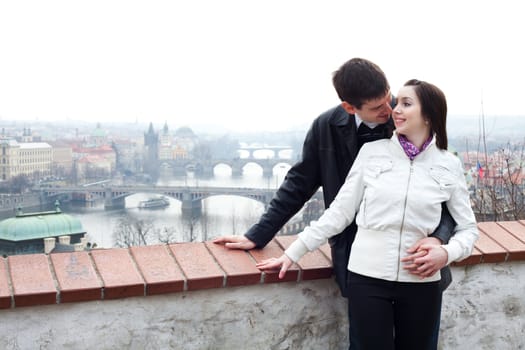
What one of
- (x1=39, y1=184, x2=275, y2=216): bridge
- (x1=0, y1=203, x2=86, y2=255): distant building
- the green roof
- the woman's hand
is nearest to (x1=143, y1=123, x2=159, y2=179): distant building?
(x1=39, y1=184, x2=275, y2=216): bridge

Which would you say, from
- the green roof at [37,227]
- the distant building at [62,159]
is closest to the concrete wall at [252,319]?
the green roof at [37,227]

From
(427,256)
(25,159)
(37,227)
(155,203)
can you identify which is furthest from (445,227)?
(25,159)

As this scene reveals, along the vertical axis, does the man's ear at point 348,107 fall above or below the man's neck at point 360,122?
above

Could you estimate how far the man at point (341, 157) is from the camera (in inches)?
40.5

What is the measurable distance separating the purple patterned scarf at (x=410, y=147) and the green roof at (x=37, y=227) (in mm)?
8736

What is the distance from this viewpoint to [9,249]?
8117mm

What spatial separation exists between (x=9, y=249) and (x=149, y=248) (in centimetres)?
762

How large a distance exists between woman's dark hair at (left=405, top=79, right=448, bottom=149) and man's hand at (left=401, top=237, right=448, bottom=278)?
0.60 feet

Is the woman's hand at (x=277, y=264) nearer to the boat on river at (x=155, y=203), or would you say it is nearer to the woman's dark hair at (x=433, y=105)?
the woman's dark hair at (x=433, y=105)

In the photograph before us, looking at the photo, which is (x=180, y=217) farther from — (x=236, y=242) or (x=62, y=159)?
(x=236, y=242)

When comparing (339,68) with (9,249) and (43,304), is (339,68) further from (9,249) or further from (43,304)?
(9,249)

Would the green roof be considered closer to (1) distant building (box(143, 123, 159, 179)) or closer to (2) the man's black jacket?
(2) the man's black jacket

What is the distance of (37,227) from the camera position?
10.8 meters

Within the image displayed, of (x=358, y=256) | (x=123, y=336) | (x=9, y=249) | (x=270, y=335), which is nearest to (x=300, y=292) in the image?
(x=270, y=335)
